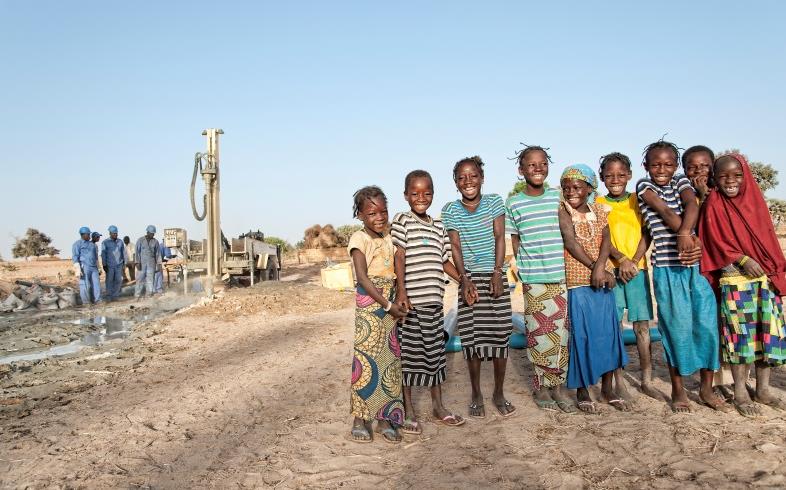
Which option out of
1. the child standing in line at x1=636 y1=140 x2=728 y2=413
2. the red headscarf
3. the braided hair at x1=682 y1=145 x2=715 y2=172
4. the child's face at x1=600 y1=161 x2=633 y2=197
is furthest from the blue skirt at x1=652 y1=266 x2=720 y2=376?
the braided hair at x1=682 y1=145 x2=715 y2=172

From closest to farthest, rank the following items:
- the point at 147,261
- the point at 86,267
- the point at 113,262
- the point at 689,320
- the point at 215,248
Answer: the point at 689,320 < the point at 215,248 < the point at 86,267 < the point at 147,261 < the point at 113,262

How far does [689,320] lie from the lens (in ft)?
11.8

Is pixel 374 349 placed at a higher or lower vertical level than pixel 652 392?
higher

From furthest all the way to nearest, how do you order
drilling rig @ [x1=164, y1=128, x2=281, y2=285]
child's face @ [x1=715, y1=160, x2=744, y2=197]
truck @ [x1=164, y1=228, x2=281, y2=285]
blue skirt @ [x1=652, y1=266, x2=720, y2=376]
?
Result: truck @ [x1=164, y1=228, x2=281, y2=285]
drilling rig @ [x1=164, y1=128, x2=281, y2=285]
blue skirt @ [x1=652, y1=266, x2=720, y2=376]
child's face @ [x1=715, y1=160, x2=744, y2=197]

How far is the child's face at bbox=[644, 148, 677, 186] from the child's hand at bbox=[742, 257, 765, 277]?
73 centimetres

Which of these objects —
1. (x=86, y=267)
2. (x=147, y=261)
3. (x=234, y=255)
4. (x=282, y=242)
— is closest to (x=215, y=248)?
(x=234, y=255)

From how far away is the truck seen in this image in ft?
45.0

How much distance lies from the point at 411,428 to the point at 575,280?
4.94 ft

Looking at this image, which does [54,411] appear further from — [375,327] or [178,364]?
[375,327]

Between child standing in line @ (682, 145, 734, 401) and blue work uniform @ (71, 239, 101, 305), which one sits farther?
blue work uniform @ (71, 239, 101, 305)

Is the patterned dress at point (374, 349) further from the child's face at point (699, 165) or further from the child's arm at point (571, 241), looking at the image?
the child's face at point (699, 165)

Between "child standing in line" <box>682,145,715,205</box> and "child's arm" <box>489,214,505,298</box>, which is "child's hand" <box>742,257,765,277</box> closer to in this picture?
"child standing in line" <box>682,145,715,205</box>

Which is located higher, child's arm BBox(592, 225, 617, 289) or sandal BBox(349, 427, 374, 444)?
child's arm BBox(592, 225, 617, 289)

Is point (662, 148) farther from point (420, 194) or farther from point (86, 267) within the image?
point (86, 267)
